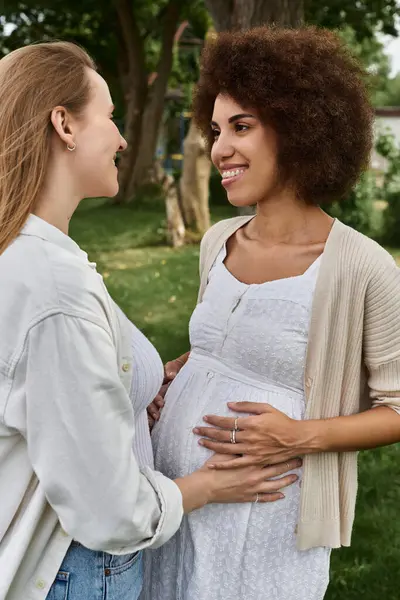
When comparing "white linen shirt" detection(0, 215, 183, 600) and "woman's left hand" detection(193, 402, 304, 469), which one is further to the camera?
"woman's left hand" detection(193, 402, 304, 469)

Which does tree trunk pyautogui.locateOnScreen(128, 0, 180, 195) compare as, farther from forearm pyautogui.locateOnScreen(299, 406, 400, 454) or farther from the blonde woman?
the blonde woman

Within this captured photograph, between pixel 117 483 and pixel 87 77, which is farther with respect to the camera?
pixel 87 77

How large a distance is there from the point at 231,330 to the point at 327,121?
706 mm

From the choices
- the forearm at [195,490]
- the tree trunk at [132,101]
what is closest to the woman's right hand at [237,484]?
the forearm at [195,490]

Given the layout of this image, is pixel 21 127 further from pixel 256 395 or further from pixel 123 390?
pixel 256 395

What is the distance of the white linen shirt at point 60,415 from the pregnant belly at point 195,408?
0.59 meters

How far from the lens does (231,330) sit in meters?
2.41

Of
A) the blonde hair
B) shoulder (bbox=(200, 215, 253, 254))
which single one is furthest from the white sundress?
the blonde hair

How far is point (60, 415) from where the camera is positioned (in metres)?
1.59

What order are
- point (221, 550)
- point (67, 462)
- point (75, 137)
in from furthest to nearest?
1. point (221, 550)
2. point (75, 137)
3. point (67, 462)

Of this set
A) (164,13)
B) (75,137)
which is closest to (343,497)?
(75,137)

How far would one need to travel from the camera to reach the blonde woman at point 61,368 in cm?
160

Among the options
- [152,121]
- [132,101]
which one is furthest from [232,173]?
[132,101]

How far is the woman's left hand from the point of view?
7.23 ft
